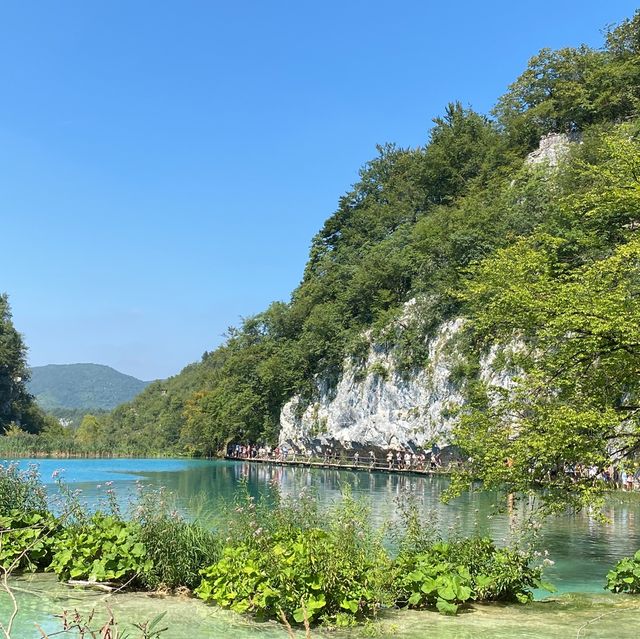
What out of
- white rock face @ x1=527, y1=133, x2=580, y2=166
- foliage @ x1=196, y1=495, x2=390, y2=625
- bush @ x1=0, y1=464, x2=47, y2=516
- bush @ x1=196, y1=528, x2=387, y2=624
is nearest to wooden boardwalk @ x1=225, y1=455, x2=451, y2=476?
white rock face @ x1=527, y1=133, x2=580, y2=166

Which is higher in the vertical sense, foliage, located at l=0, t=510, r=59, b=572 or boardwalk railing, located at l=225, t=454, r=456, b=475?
foliage, located at l=0, t=510, r=59, b=572

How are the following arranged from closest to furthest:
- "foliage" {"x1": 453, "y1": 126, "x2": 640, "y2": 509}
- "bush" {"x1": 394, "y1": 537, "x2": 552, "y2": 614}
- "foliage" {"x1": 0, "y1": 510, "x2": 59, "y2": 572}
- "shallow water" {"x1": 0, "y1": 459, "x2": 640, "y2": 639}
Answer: "shallow water" {"x1": 0, "y1": 459, "x2": 640, "y2": 639} → "bush" {"x1": 394, "y1": 537, "x2": 552, "y2": 614} → "foliage" {"x1": 0, "y1": 510, "x2": 59, "y2": 572} → "foliage" {"x1": 453, "y1": 126, "x2": 640, "y2": 509}

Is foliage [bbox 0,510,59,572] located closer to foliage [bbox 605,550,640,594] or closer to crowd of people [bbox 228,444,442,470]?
foliage [bbox 605,550,640,594]

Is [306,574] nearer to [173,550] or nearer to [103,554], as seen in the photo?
[173,550]

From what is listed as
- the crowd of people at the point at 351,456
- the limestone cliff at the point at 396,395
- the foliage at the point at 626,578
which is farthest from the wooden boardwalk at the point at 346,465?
the foliage at the point at 626,578

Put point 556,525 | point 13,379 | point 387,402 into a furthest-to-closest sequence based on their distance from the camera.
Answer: point 13,379 → point 387,402 → point 556,525

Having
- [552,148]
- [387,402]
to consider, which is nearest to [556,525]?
[387,402]

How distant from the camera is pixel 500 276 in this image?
15297 mm

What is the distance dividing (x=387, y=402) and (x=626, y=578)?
141ft

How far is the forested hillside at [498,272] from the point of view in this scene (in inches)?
479

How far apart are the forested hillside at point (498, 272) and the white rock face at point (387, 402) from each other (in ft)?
4.49

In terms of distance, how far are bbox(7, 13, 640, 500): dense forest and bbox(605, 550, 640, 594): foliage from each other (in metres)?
2.02

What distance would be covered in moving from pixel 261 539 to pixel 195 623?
48.0 inches

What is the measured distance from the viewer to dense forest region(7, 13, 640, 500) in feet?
39.7
